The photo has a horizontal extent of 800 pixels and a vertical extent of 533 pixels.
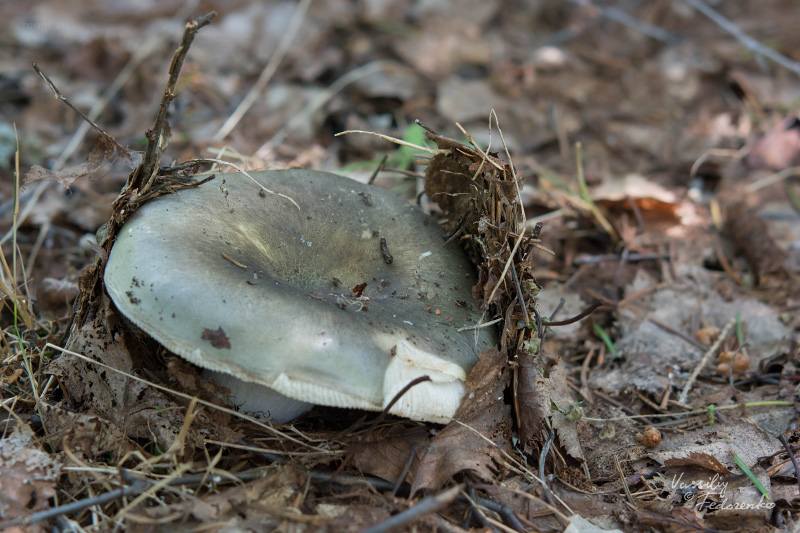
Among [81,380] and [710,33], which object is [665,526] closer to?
[81,380]

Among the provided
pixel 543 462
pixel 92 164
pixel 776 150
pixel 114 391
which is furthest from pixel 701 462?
pixel 776 150

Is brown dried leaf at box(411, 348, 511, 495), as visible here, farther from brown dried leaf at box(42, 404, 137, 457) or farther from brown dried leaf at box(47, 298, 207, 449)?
brown dried leaf at box(42, 404, 137, 457)

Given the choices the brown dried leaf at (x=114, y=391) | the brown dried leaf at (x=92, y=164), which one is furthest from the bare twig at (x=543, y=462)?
the brown dried leaf at (x=92, y=164)

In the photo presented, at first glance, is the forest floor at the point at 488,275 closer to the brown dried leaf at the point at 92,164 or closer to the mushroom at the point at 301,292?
the brown dried leaf at the point at 92,164

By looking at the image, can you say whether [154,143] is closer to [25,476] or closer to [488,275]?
[25,476]

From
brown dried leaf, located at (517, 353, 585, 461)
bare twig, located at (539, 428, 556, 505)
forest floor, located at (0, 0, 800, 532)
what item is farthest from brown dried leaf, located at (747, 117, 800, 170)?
bare twig, located at (539, 428, 556, 505)

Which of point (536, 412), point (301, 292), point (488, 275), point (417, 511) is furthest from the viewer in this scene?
point (488, 275)

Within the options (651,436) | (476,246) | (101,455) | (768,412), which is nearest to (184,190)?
(101,455)
